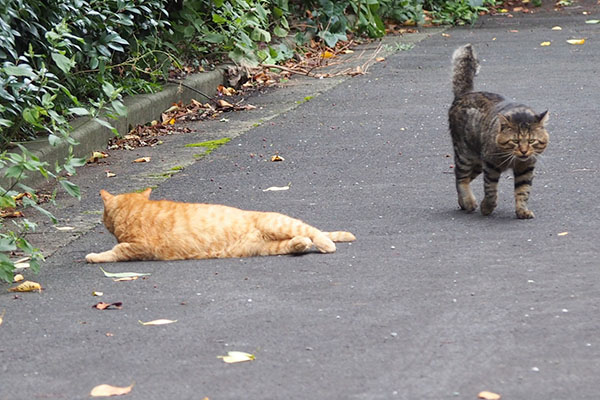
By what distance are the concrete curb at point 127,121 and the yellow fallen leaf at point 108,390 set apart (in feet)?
11.3

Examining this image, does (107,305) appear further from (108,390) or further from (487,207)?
(487,207)

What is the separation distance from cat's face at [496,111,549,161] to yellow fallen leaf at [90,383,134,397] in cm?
331

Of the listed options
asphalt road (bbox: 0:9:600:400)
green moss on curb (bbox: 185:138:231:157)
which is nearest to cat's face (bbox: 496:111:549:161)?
asphalt road (bbox: 0:9:600:400)

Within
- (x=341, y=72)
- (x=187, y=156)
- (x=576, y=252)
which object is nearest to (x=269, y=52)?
(x=341, y=72)

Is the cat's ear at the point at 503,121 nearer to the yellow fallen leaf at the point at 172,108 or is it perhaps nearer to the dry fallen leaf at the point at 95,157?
the dry fallen leaf at the point at 95,157

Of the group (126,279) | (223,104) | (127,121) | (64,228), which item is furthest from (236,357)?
(223,104)

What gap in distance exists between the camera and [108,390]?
4.02m

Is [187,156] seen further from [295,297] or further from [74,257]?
[295,297]

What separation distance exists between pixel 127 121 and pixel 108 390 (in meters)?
5.83

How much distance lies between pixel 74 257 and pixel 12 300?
85 cm

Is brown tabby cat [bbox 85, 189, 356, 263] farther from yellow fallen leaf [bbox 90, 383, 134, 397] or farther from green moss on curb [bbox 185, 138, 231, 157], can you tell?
green moss on curb [bbox 185, 138, 231, 157]

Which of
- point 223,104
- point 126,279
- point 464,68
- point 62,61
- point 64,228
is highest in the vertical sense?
point 62,61

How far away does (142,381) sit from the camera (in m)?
4.11

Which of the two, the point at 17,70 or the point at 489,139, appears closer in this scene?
the point at 17,70
